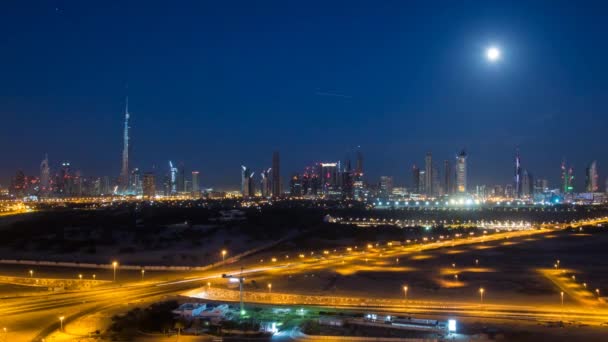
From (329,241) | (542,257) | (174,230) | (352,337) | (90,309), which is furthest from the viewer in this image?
(174,230)

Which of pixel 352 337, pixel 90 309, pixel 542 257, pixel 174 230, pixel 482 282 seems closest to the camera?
pixel 352 337

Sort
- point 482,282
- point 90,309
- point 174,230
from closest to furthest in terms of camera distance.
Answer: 1. point 90,309
2. point 482,282
3. point 174,230

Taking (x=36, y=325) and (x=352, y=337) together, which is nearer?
(x=352, y=337)

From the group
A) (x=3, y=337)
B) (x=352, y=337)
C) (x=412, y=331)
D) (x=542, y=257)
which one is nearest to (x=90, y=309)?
(x=3, y=337)

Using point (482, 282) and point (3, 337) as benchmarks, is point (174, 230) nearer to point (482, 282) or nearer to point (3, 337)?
point (482, 282)

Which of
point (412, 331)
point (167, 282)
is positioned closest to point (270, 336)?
point (412, 331)

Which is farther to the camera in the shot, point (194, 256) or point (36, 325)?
point (194, 256)

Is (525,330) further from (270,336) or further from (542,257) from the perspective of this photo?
(542,257)

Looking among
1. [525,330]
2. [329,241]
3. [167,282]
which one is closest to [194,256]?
[167,282]

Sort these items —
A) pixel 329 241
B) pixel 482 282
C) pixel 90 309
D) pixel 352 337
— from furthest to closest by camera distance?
pixel 329 241 < pixel 482 282 < pixel 90 309 < pixel 352 337
